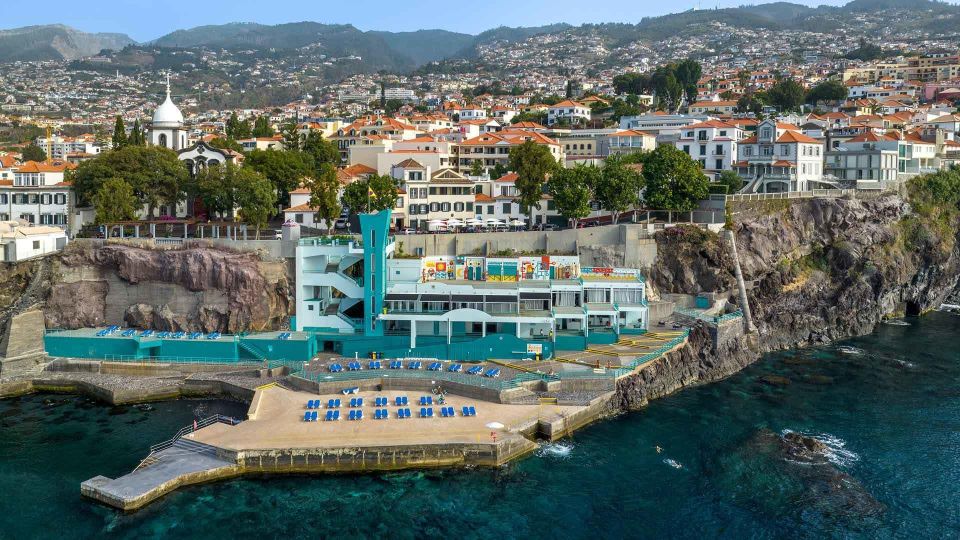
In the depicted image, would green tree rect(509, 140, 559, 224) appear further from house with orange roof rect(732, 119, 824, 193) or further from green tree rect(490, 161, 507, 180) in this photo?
house with orange roof rect(732, 119, 824, 193)

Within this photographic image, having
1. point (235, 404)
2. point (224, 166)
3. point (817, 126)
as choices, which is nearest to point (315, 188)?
point (224, 166)

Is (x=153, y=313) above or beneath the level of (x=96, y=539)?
above

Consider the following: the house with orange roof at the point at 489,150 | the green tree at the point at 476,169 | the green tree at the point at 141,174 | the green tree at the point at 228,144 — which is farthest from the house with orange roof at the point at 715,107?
the green tree at the point at 141,174

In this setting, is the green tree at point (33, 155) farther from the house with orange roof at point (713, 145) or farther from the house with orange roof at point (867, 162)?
the house with orange roof at point (867, 162)

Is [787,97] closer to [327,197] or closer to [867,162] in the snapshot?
[867,162]

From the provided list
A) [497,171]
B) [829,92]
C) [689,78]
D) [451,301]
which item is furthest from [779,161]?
[689,78]

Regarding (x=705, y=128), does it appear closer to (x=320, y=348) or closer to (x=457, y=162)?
(x=457, y=162)
